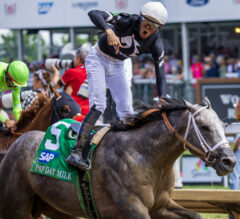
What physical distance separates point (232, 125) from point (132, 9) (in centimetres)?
1486

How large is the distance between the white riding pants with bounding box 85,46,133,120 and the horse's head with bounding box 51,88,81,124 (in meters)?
0.97

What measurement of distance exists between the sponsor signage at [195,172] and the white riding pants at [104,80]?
5.45 m

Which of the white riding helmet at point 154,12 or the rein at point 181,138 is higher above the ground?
the white riding helmet at point 154,12

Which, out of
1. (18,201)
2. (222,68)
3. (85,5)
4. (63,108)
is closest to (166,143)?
(18,201)

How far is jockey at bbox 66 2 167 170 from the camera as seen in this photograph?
5.46m

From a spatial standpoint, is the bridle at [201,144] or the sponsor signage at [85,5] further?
the sponsor signage at [85,5]

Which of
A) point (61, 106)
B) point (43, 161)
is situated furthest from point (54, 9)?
point (43, 161)

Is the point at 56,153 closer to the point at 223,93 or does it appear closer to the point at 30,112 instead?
the point at 30,112

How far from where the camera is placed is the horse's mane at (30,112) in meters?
7.33

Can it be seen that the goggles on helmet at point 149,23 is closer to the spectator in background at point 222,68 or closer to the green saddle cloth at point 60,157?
the green saddle cloth at point 60,157

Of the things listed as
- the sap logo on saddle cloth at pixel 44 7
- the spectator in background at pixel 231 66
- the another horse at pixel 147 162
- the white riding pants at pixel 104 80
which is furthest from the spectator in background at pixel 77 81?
the sap logo on saddle cloth at pixel 44 7

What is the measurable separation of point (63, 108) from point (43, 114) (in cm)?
34

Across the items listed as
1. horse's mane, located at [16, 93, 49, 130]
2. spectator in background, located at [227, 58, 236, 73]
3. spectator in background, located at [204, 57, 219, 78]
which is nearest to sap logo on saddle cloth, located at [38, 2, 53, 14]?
spectator in background, located at [204, 57, 219, 78]

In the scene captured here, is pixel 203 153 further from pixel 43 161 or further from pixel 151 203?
pixel 43 161
